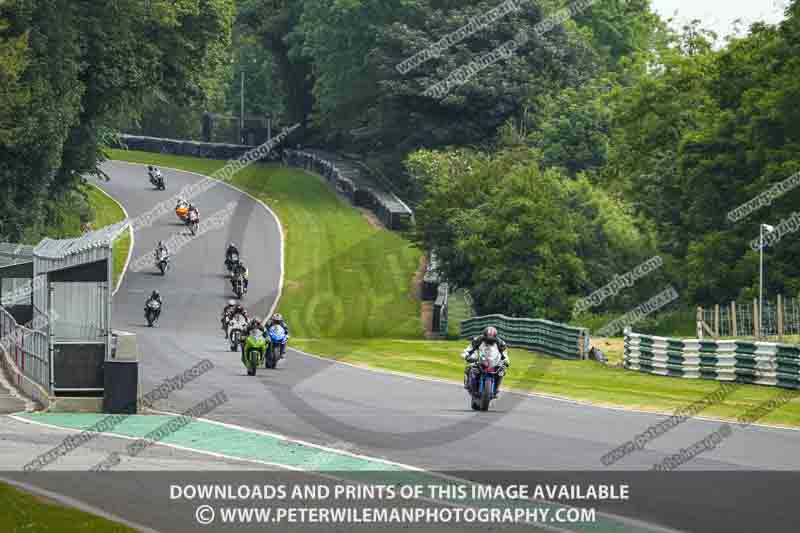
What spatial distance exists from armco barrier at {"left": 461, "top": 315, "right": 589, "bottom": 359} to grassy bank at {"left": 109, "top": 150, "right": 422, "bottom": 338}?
19.1ft

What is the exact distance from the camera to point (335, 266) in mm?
67250

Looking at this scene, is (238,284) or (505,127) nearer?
(238,284)

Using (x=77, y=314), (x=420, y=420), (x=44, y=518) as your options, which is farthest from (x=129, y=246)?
(x=44, y=518)

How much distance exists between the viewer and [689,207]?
2645 inches

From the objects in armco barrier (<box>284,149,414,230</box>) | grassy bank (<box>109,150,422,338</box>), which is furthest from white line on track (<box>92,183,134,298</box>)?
armco barrier (<box>284,149,414,230</box>)

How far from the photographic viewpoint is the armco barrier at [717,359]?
32438mm

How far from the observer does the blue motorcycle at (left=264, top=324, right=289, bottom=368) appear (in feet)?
113

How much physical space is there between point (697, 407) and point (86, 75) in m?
37.0

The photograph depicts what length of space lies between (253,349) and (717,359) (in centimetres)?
1092

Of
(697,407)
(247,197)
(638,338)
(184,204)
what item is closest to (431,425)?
(697,407)

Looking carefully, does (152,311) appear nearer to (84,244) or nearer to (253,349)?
(253,349)

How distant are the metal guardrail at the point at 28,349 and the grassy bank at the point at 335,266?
21.4m

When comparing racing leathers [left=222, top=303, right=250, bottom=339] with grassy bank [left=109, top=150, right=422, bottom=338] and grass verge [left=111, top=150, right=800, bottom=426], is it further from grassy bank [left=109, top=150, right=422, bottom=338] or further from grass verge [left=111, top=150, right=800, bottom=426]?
grassy bank [left=109, top=150, right=422, bottom=338]

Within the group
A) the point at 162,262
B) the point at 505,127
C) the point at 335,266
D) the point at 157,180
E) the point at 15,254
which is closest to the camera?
the point at 15,254
